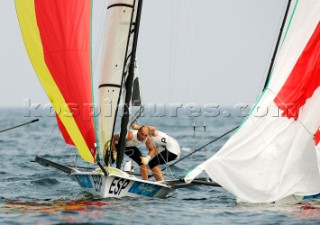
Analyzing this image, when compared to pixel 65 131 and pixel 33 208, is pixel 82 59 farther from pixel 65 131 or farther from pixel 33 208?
pixel 33 208

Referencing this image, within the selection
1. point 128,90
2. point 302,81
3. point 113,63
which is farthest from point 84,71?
point 302,81

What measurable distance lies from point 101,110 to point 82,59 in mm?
1112

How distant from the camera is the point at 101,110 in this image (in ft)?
43.5

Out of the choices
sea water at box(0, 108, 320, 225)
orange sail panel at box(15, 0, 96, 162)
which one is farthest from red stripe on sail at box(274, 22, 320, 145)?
orange sail panel at box(15, 0, 96, 162)

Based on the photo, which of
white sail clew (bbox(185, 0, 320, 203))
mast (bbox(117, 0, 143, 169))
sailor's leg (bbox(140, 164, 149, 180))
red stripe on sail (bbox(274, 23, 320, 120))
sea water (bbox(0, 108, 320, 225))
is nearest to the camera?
sea water (bbox(0, 108, 320, 225))

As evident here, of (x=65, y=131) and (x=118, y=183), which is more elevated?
(x=65, y=131)

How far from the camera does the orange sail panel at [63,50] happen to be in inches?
488

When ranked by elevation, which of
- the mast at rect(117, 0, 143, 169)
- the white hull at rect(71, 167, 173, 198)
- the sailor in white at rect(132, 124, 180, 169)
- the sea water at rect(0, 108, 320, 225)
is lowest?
the sea water at rect(0, 108, 320, 225)

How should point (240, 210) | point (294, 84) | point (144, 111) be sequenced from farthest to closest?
point (144, 111) < point (294, 84) < point (240, 210)

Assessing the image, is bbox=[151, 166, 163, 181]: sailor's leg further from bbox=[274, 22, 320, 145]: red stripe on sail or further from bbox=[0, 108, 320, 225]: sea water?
bbox=[274, 22, 320, 145]: red stripe on sail

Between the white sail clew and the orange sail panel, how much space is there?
2.48m

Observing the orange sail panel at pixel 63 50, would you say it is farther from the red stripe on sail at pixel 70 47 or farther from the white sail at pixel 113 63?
the white sail at pixel 113 63

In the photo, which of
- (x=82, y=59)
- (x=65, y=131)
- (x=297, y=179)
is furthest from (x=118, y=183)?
(x=297, y=179)

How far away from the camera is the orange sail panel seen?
40.7 ft
